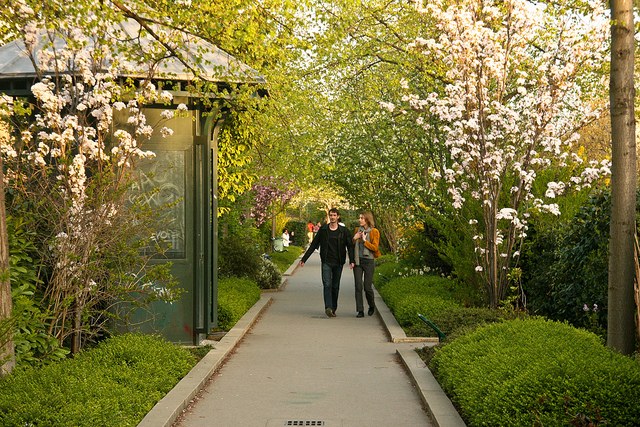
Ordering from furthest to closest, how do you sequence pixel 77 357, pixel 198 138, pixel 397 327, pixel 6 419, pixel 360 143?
1. pixel 360 143
2. pixel 397 327
3. pixel 198 138
4. pixel 77 357
5. pixel 6 419

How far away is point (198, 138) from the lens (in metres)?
13.1

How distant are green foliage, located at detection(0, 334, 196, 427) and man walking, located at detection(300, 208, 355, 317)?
7769mm

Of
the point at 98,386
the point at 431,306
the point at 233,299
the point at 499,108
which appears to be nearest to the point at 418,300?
the point at 431,306

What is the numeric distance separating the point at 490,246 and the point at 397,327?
2.42m

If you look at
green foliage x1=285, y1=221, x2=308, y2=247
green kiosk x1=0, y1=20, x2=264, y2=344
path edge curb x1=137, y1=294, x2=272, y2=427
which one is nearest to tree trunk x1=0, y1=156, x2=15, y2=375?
path edge curb x1=137, y1=294, x2=272, y2=427

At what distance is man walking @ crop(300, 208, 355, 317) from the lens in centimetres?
1886

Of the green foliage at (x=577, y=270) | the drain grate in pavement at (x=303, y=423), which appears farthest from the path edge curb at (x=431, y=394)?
the green foliage at (x=577, y=270)

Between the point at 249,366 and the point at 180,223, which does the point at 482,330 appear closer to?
the point at 249,366

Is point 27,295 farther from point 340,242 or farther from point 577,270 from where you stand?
point 340,242

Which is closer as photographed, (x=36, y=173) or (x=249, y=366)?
(x=36, y=173)

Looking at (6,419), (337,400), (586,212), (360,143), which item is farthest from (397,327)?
(360,143)

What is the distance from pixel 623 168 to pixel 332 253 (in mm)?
10795

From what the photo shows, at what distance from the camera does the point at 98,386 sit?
8383 mm

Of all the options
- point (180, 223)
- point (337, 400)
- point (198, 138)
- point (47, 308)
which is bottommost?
point (337, 400)
